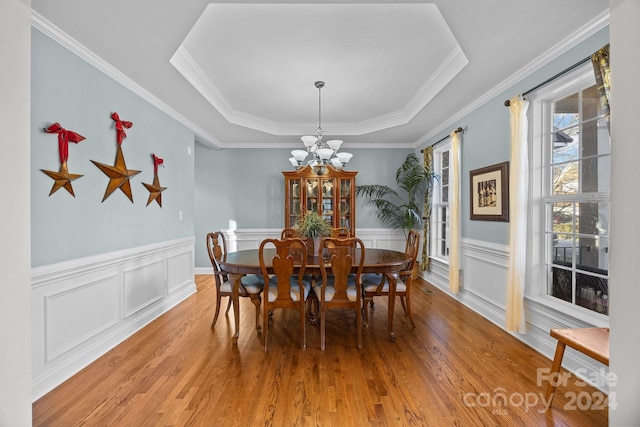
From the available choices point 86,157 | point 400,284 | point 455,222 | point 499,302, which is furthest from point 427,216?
point 86,157

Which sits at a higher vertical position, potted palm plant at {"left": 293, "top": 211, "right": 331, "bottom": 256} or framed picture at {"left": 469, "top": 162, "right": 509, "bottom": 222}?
framed picture at {"left": 469, "top": 162, "right": 509, "bottom": 222}

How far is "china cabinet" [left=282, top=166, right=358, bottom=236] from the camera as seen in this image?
5.18 m

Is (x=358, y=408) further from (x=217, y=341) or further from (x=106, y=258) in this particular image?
(x=106, y=258)

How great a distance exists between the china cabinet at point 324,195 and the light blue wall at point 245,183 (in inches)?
16.4

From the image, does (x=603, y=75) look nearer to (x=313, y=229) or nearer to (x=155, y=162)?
(x=313, y=229)

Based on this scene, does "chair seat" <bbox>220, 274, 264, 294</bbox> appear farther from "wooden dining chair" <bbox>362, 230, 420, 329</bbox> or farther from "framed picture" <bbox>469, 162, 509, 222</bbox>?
"framed picture" <bbox>469, 162, 509, 222</bbox>

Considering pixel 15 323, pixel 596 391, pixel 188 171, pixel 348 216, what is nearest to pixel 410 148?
pixel 348 216

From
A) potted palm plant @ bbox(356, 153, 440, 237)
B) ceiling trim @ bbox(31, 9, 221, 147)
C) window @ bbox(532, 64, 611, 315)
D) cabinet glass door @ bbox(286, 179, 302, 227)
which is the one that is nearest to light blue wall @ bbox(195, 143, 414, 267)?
potted palm plant @ bbox(356, 153, 440, 237)

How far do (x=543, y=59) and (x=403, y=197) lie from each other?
329cm

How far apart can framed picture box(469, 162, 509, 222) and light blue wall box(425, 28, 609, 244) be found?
0.22ft

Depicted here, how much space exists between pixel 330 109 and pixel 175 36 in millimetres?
2382

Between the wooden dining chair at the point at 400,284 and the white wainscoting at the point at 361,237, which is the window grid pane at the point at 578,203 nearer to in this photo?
the wooden dining chair at the point at 400,284

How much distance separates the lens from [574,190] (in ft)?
7.77

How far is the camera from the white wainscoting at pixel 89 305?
200 cm
